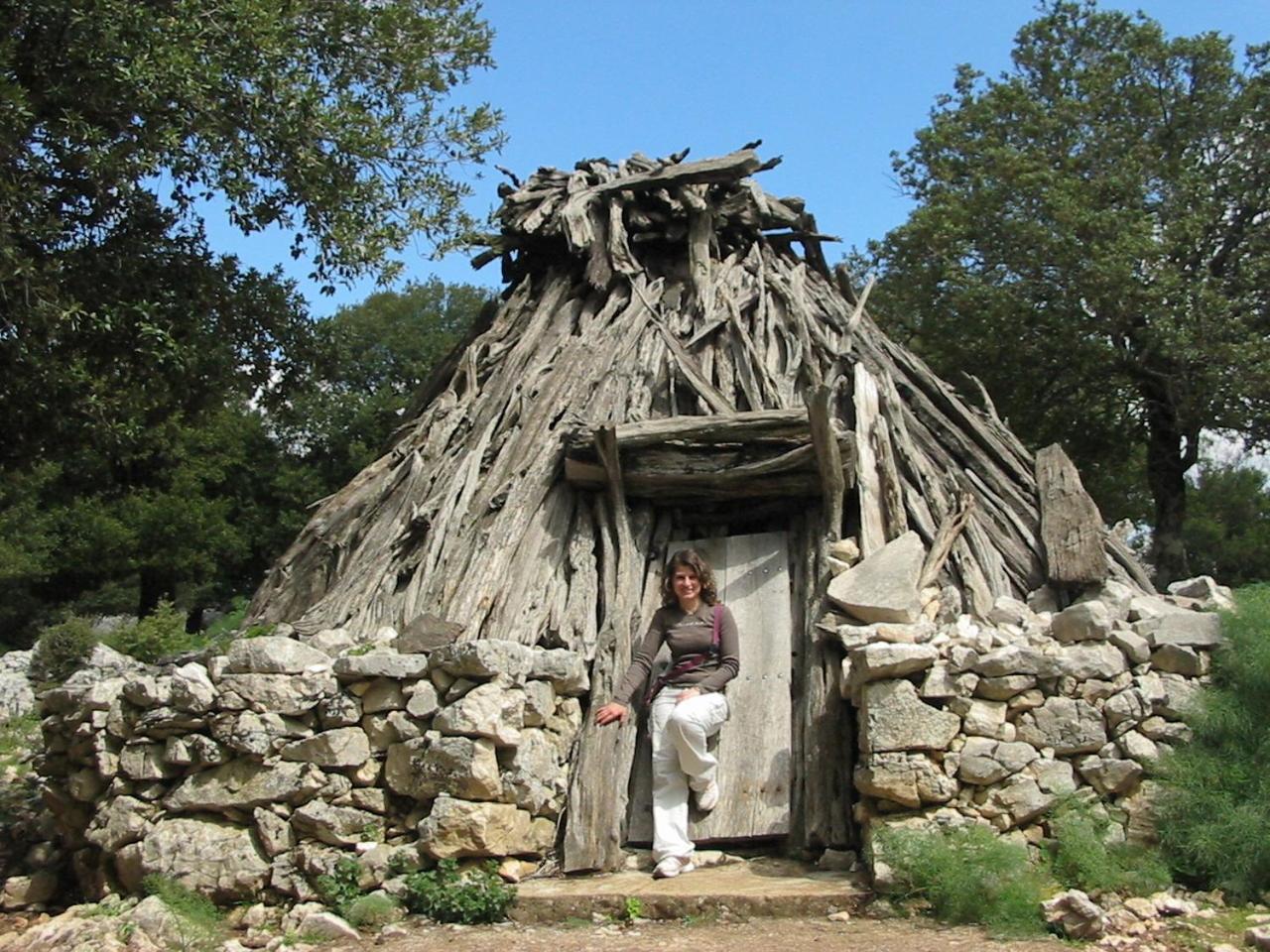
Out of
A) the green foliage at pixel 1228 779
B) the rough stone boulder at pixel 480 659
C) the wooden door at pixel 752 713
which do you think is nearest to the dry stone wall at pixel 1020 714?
the green foliage at pixel 1228 779

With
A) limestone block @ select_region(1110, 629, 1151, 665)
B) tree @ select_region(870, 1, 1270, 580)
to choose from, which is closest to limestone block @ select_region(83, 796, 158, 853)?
limestone block @ select_region(1110, 629, 1151, 665)

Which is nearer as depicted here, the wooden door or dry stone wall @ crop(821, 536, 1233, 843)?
dry stone wall @ crop(821, 536, 1233, 843)

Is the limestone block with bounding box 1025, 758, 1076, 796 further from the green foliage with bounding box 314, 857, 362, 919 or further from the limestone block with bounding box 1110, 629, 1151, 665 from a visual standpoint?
the green foliage with bounding box 314, 857, 362, 919

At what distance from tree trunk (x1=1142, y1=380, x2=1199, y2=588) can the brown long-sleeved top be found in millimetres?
12736

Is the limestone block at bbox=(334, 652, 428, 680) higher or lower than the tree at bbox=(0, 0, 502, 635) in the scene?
lower

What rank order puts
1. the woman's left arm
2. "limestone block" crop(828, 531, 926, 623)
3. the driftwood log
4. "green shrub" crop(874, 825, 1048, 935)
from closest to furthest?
"green shrub" crop(874, 825, 1048, 935) → "limestone block" crop(828, 531, 926, 623) → the woman's left arm → the driftwood log

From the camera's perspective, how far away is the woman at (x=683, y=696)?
7.34 meters

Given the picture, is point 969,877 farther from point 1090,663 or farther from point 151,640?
point 151,640

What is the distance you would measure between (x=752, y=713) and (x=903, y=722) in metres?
1.46

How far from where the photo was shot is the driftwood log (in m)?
8.25

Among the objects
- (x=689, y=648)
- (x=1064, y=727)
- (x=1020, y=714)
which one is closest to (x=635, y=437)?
(x=689, y=648)

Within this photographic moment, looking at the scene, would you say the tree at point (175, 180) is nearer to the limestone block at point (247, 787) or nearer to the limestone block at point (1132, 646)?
the limestone block at point (247, 787)

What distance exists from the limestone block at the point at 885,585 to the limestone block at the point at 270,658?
10.3ft

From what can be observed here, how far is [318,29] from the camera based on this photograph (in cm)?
1009
